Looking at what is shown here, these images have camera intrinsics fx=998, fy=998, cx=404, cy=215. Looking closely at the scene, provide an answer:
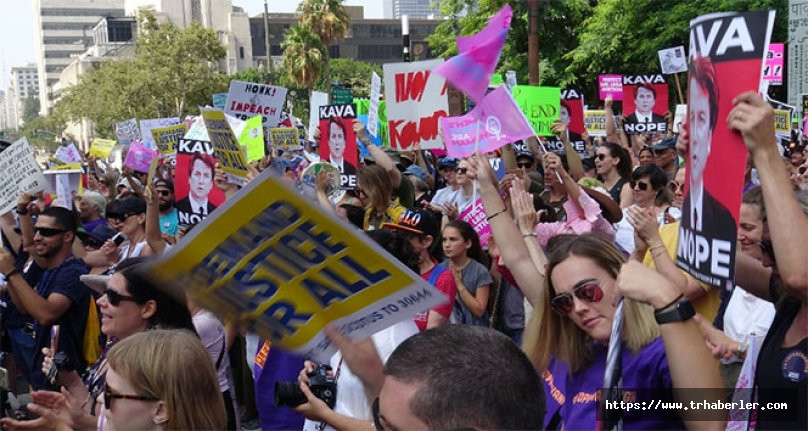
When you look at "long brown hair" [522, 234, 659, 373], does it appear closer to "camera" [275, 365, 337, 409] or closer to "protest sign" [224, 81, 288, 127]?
"camera" [275, 365, 337, 409]

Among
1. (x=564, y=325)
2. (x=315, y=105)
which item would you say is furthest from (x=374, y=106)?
(x=564, y=325)

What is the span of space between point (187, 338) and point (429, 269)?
8.48 feet

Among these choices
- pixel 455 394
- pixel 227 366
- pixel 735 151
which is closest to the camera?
pixel 455 394

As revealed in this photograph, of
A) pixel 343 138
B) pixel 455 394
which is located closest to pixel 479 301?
pixel 455 394

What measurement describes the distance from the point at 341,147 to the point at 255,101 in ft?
11.0

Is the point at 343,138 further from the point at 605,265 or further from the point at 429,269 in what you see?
the point at 605,265

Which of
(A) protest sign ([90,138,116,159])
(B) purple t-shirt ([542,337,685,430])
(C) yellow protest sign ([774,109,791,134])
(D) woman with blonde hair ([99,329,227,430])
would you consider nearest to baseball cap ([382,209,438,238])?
(B) purple t-shirt ([542,337,685,430])

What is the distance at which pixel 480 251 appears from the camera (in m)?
6.13

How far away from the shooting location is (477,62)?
747 centimetres

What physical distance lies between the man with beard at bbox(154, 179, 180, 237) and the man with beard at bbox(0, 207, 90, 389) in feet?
8.61

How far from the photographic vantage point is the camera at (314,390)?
3.40 m

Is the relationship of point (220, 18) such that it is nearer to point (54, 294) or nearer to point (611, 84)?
point (611, 84)

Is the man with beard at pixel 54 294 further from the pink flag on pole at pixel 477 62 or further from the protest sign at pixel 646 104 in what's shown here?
the protest sign at pixel 646 104

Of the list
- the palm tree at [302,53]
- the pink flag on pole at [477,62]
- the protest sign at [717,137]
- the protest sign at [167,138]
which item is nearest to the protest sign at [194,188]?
the pink flag on pole at [477,62]
